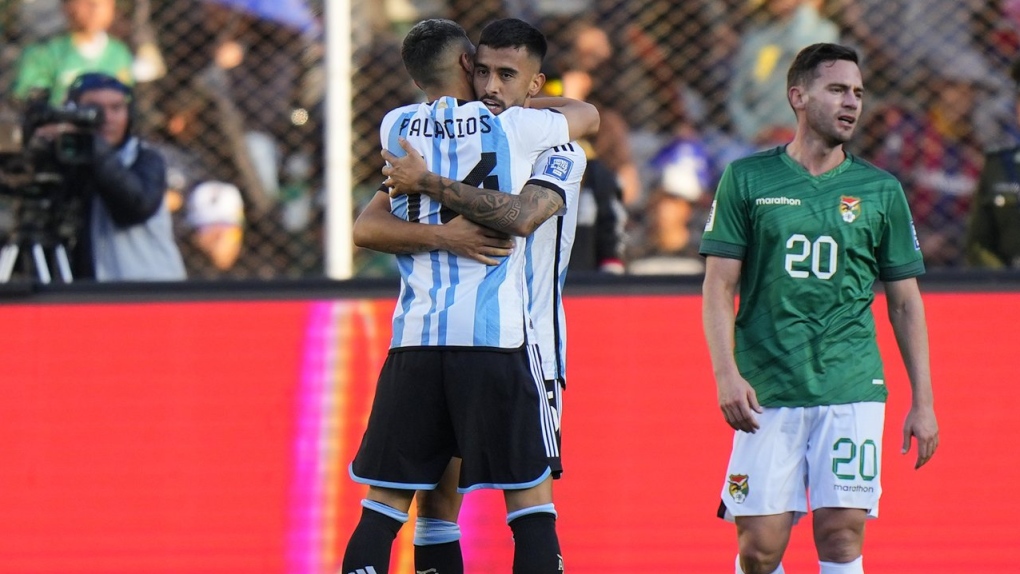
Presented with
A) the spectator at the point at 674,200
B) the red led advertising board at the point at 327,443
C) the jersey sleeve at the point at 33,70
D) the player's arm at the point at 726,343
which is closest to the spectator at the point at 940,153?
the spectator at the point at 674,200

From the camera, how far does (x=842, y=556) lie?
4.25 metres

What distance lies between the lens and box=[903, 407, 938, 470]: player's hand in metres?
4.23

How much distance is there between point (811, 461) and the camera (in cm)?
431

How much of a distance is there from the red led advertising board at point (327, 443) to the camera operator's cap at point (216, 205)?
100cm

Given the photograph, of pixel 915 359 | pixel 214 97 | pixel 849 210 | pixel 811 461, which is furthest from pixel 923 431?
pixel 214 97

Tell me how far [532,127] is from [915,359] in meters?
1.40

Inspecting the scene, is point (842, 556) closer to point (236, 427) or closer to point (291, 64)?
point (236, 427)

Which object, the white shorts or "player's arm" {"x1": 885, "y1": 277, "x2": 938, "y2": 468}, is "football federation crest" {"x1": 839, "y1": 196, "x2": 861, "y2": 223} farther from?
the white shorts

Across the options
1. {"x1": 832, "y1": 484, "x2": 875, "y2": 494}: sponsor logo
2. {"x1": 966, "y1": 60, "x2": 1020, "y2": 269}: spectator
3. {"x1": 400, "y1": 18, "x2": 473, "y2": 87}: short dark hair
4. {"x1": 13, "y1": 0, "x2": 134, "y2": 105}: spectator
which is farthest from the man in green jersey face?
{"x1": 13, "y1": 0, "x2": 134, "y2": 105}: spectator

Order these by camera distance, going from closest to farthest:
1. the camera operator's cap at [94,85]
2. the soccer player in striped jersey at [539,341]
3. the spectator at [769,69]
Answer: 1. the soccer player in striped jersey at [539,341]
2. the camera operator's cap at [94,85]
3. the spectator at [769,69]

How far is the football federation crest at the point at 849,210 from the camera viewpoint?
4.29m

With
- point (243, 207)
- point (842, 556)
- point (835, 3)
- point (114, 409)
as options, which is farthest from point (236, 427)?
point (835, 3)

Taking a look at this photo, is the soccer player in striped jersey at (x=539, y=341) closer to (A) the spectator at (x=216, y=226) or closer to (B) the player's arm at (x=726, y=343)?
(B) the player's arm at (x=726, y=343)

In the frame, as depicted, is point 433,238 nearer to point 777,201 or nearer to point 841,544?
point 777,201
